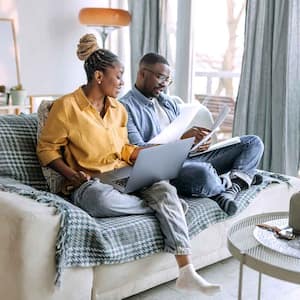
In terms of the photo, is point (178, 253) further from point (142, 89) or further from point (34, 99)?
point (34, 99)

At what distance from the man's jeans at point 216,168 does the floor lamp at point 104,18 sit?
2.10 meters

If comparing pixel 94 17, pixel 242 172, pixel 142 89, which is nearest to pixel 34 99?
pixel 94 17

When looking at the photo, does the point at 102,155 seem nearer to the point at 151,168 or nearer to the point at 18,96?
the point at 151,168

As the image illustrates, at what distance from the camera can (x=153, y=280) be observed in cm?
204

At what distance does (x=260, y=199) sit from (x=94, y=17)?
248 centimetres

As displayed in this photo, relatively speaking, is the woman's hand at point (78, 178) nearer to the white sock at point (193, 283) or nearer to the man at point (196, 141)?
the man at point (196, 141)

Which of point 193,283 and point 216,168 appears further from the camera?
point 216,168

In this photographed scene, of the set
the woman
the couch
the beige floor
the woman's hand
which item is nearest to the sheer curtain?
the couch

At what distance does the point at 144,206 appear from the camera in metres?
2.03

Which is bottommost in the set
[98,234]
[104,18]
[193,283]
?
[193,283]

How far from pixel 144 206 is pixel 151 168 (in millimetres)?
161

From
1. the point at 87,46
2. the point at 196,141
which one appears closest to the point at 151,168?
the point at 196,141

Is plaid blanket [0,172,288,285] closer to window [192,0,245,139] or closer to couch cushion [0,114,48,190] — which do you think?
couch cushion [0,114,48,190]

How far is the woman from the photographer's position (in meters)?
1.92
